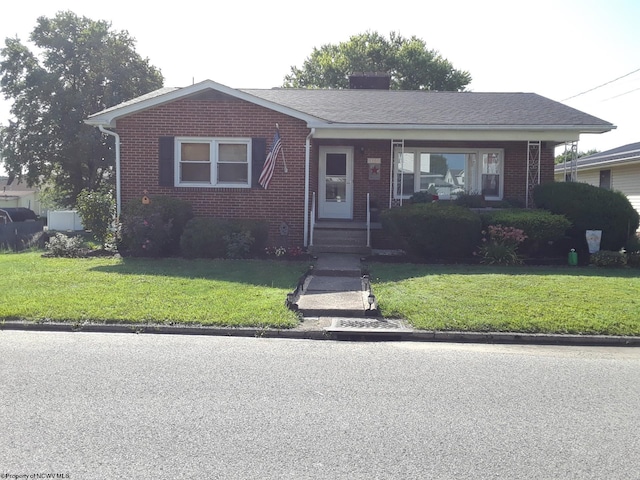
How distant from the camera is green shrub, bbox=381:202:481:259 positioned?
515 inches

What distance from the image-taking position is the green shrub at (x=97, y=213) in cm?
1500

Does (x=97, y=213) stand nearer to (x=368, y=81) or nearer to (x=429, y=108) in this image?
(x=429, y=108)

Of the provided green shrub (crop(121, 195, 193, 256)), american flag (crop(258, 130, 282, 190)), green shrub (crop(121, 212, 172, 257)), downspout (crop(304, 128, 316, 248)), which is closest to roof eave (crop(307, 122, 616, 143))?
downspout (crop(304, 128, 316, 248))

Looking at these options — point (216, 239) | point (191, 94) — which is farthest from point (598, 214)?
point (191, 94)

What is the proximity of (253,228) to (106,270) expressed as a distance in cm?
342

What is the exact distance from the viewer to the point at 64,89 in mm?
30953

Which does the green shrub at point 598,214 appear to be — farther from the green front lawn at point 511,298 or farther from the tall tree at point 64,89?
the tall tree at point 64,89

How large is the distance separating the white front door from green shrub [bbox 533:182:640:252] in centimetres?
578

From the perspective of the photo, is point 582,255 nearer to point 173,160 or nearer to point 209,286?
point 209,286

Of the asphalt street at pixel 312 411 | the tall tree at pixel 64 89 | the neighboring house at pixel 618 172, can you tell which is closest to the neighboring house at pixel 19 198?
the tall tree at pixel 64 89

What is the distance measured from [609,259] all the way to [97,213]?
12.2 meters

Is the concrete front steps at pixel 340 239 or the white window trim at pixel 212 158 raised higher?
the white window trim at pixel 212 158

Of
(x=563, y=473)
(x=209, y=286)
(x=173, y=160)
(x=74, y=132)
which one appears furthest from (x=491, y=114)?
(x=74, y=132)

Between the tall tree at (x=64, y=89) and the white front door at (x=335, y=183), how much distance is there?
17.1 metres
